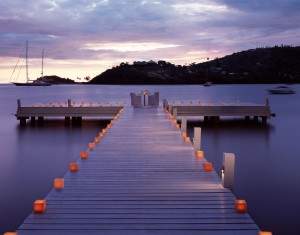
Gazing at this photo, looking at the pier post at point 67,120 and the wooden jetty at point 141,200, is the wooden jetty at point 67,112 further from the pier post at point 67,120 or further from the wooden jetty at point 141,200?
the wooden jetty at point 141,200

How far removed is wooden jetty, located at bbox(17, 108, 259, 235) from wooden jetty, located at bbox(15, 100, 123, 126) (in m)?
20.8

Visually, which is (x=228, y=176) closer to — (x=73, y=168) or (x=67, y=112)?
(x=73, y=168)

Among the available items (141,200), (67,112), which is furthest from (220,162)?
(67,112)

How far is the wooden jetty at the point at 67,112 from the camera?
107 feet

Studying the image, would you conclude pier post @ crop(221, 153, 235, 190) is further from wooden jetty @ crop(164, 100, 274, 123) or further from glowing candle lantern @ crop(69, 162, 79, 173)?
wooden jetty @ crop(164, 100, 274, 123)

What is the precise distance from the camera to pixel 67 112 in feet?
109

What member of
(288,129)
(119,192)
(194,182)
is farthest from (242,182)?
(288,129)

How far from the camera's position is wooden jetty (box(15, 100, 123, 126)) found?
32.6m

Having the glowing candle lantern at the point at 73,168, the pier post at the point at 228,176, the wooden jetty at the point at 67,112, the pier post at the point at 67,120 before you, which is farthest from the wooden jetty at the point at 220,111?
the pier post at the point at 228,176

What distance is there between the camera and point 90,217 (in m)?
6.39

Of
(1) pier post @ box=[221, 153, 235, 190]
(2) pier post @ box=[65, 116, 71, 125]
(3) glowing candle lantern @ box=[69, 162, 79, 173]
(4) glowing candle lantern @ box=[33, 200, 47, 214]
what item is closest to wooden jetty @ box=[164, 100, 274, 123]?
(2) pier post @ box=[65, 116, 71, 125]

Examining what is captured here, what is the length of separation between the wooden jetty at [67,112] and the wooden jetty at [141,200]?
20791 millimetres

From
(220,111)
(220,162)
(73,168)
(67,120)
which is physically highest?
(220,111)

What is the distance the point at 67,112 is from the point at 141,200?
1051 inches
